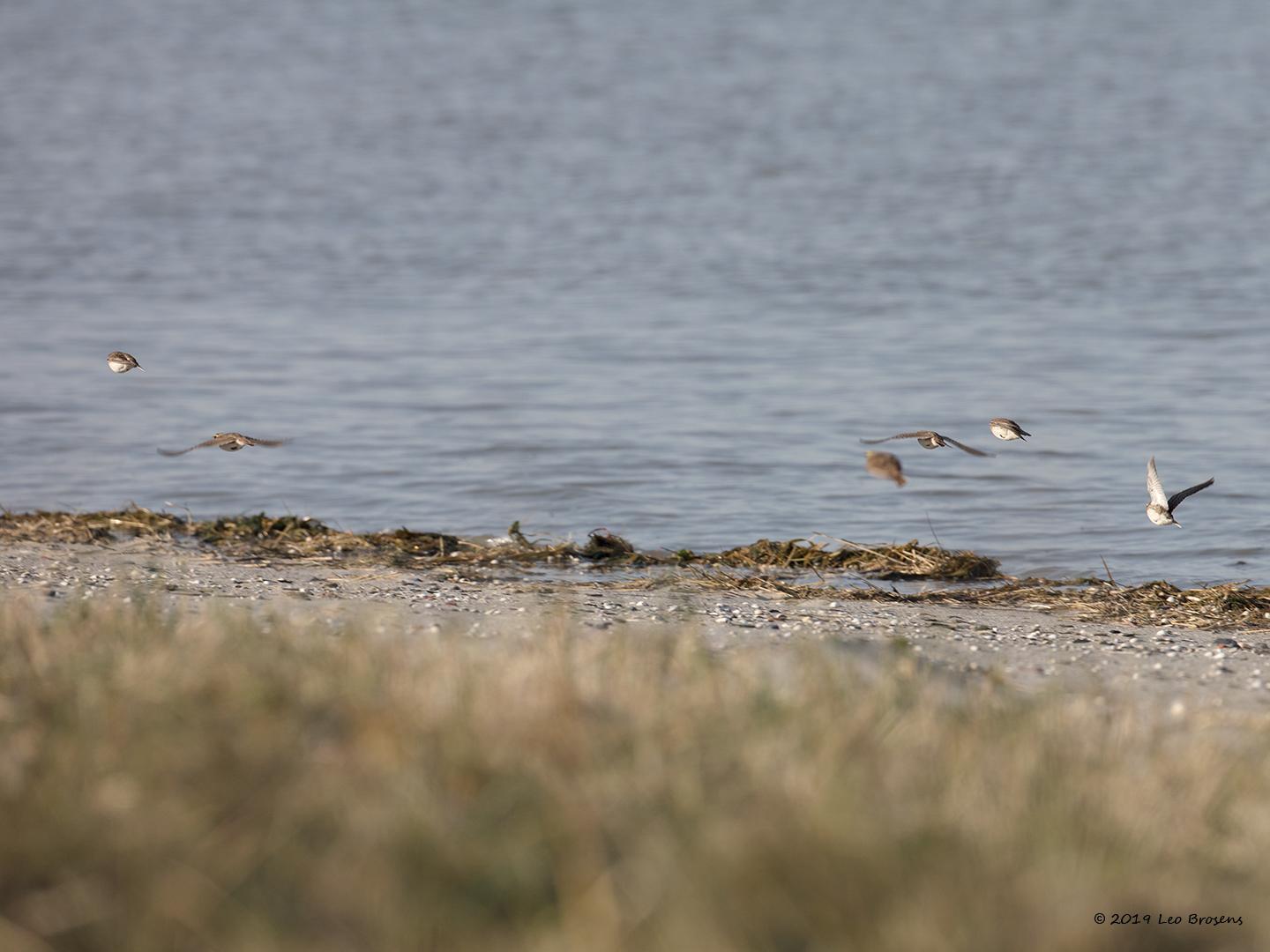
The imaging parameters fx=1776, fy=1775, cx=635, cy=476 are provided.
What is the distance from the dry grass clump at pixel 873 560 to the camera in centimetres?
951

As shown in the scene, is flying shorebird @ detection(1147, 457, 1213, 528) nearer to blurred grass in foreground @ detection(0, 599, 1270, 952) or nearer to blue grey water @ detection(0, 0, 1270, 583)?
blue grey water @ detection(0, 0, 1270, 583)

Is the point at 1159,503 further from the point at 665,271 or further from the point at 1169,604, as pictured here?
the point at 665,271

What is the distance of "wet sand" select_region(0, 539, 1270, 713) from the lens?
22.0ft

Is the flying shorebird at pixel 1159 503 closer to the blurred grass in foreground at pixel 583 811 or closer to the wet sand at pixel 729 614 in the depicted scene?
the wet sand at pixel 729 614

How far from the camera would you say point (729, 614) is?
7.85 meters

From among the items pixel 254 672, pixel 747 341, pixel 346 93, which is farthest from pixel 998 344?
pixel 346 93

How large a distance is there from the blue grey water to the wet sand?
1.92m

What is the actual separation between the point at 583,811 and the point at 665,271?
19341 mm

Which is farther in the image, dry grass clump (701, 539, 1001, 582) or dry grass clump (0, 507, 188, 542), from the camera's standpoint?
dry grass clump (0, 507, 188, 542)

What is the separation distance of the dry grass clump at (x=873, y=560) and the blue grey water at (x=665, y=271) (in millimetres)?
667

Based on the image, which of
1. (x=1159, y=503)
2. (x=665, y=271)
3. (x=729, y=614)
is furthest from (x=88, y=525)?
(x=665, y=271)

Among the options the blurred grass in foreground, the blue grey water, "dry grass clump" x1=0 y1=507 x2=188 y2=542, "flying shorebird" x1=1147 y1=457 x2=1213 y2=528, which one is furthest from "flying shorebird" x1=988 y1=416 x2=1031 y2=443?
"dry grass clump" x1=0 y1=507 x2=188 y2=542

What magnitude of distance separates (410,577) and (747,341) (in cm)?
961

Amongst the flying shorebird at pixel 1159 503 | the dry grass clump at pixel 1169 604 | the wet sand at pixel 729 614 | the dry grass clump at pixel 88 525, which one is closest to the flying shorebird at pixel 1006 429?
the flying shorebird at pixel 1159 503
